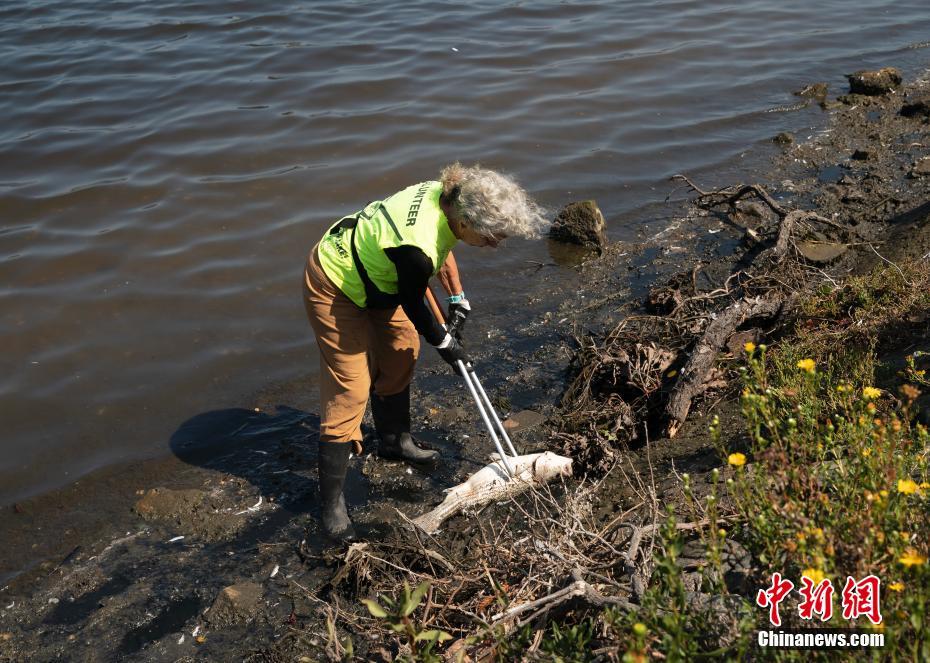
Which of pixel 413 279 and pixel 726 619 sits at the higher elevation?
pixel 413 279

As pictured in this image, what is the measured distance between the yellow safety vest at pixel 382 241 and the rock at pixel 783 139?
24.0 ft

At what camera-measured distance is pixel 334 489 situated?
4926mm

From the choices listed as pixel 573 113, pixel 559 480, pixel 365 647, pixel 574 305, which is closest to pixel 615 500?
pixel 559 480

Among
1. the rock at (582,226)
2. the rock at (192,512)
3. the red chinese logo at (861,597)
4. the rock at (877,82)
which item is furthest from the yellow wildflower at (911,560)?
the rock at (877,82)

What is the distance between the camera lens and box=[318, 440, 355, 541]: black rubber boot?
15.9ft

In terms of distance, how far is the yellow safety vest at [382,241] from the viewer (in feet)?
13.9

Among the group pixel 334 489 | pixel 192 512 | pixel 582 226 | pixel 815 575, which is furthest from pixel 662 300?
pixel 815 575

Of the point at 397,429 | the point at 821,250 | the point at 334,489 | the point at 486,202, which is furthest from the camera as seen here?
the point at 821,250

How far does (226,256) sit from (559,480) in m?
4.60

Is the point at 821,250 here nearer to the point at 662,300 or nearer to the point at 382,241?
the point at 662,300

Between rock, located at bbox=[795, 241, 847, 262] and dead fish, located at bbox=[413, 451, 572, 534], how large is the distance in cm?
324

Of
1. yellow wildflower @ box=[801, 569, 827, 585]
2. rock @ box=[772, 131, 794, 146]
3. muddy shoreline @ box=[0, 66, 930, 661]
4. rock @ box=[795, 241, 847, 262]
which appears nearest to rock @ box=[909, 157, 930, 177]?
muddy shoreline @ box=[0, 66, 930, 661]

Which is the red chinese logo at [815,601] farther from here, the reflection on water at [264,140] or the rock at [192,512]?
the reflection on water at [264,140]

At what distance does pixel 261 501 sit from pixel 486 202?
2500 mm
